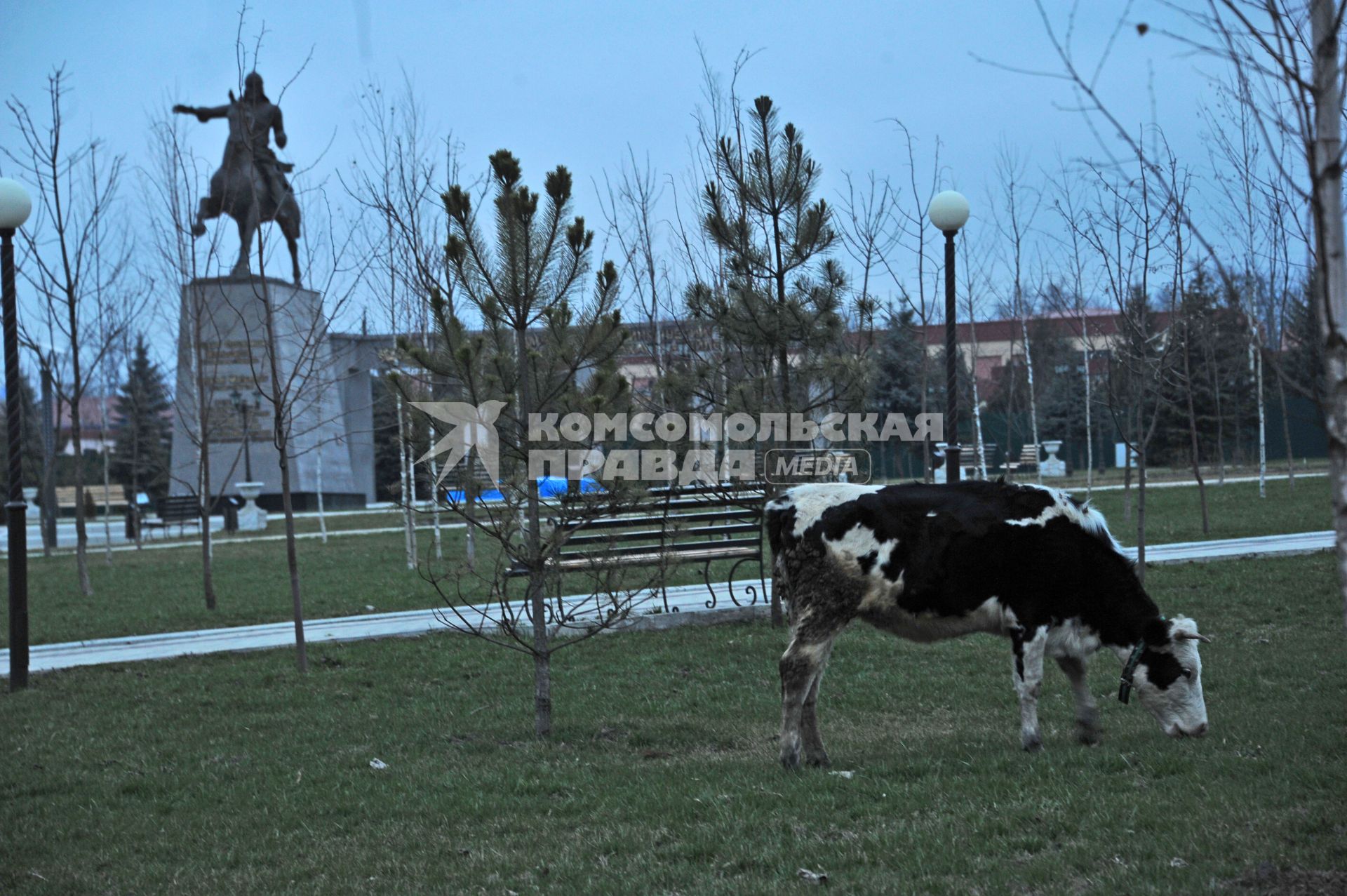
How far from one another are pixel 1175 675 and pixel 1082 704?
526 millimetres

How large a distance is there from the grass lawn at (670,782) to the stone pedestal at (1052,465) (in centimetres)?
2894

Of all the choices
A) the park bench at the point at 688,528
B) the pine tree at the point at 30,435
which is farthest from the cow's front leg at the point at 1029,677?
the pine tree at the point at 30,435

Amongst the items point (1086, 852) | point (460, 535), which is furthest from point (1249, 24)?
point (460, 535)

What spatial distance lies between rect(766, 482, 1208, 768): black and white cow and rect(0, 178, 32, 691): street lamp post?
7.06m

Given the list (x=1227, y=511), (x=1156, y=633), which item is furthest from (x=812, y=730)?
(x=1227, y=511)

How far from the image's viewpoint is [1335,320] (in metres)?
3.31

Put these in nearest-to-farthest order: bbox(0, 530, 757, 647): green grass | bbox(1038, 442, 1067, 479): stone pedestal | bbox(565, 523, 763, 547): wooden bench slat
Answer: bbox(565, 523, 763, 547): wooden bench slat < bbox(0, 530, 757, 647): green grass < bbox(1038, 442, 1067, 479): stone pedestal

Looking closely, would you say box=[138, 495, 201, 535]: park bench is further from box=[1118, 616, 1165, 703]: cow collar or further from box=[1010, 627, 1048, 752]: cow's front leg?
box=[1118, 616, 1165, 703]: cow collar

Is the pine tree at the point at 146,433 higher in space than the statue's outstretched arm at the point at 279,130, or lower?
lower

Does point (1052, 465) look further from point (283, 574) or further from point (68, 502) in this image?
point (68, 502)

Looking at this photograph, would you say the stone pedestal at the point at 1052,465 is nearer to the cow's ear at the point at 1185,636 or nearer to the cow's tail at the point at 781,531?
the cow's ear at the point at 1185,636

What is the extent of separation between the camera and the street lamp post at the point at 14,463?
984 cm

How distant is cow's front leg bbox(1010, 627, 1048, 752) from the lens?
6.25 m

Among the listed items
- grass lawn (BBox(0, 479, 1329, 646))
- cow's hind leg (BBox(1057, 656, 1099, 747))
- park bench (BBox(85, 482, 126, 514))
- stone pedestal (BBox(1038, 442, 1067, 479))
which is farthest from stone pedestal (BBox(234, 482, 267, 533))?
cow's hind leg (BBox(1057, 656, 1099, 747))
